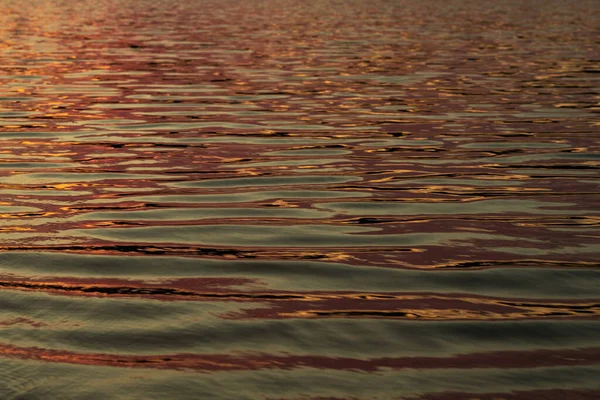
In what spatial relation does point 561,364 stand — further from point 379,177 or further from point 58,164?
point 58,164

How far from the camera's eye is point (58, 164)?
1120 cm

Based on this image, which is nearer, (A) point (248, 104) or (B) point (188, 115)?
(B) point (188, 115)

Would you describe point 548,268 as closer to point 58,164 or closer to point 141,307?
point 141,307

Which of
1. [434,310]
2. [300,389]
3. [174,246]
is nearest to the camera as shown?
[300,389]

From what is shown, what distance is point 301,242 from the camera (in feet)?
25.1

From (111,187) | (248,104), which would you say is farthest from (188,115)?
(111,187)

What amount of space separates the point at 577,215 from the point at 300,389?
4.59 meters

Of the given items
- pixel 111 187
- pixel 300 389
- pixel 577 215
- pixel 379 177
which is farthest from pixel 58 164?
pixel 300 389

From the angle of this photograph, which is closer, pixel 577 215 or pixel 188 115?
pixel 577 215

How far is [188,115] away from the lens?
15.8 metres

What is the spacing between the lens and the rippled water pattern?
5.02 meters

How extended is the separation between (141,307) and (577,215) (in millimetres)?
4310

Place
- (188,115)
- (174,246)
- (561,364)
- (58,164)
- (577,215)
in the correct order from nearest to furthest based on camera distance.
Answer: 1. (561,364)
2. (174,246)
3. (577,215)
4. (58,164)
5. (188,115)

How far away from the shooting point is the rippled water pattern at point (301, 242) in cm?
502
